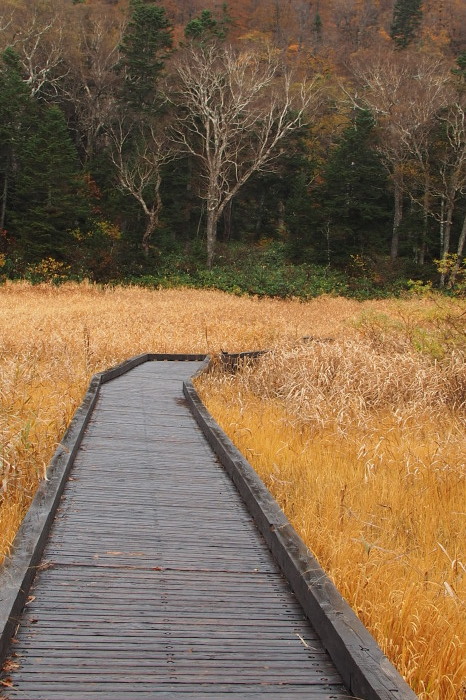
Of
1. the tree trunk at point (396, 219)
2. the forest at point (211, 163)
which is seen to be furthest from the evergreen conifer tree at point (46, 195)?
the tree trunk at point (396, 219)

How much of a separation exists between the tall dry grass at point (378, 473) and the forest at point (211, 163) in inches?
857

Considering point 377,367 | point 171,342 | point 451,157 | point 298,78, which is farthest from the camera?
point 298,78

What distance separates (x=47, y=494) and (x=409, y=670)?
283 centimetres

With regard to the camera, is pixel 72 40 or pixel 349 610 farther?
pixel 72 40

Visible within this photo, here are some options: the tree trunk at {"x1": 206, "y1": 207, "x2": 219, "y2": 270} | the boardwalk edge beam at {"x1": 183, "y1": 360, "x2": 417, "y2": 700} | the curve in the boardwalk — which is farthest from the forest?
the boardwalk edge beam at {"x1": 183, "y1": 360, "x2": 417, "y2": 700}

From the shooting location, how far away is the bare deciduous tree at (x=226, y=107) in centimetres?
3384

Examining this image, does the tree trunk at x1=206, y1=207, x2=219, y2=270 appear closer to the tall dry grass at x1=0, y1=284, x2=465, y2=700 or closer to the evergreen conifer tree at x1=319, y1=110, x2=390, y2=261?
the evergreen conifer tree at x1=319, y1=110, x2=390, y2=261

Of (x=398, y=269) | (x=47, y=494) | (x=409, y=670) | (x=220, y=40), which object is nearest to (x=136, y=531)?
(x=47, y=494)

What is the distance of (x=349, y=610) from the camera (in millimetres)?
3238

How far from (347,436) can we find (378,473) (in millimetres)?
1353

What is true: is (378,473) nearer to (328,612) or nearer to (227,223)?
(328,612)

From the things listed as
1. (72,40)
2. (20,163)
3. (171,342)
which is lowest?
(171,342)

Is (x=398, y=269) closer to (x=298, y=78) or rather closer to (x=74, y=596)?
(x=298, y=78)

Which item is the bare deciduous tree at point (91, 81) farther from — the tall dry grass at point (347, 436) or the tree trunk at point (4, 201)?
the tall dry grass at point (347, 436)
